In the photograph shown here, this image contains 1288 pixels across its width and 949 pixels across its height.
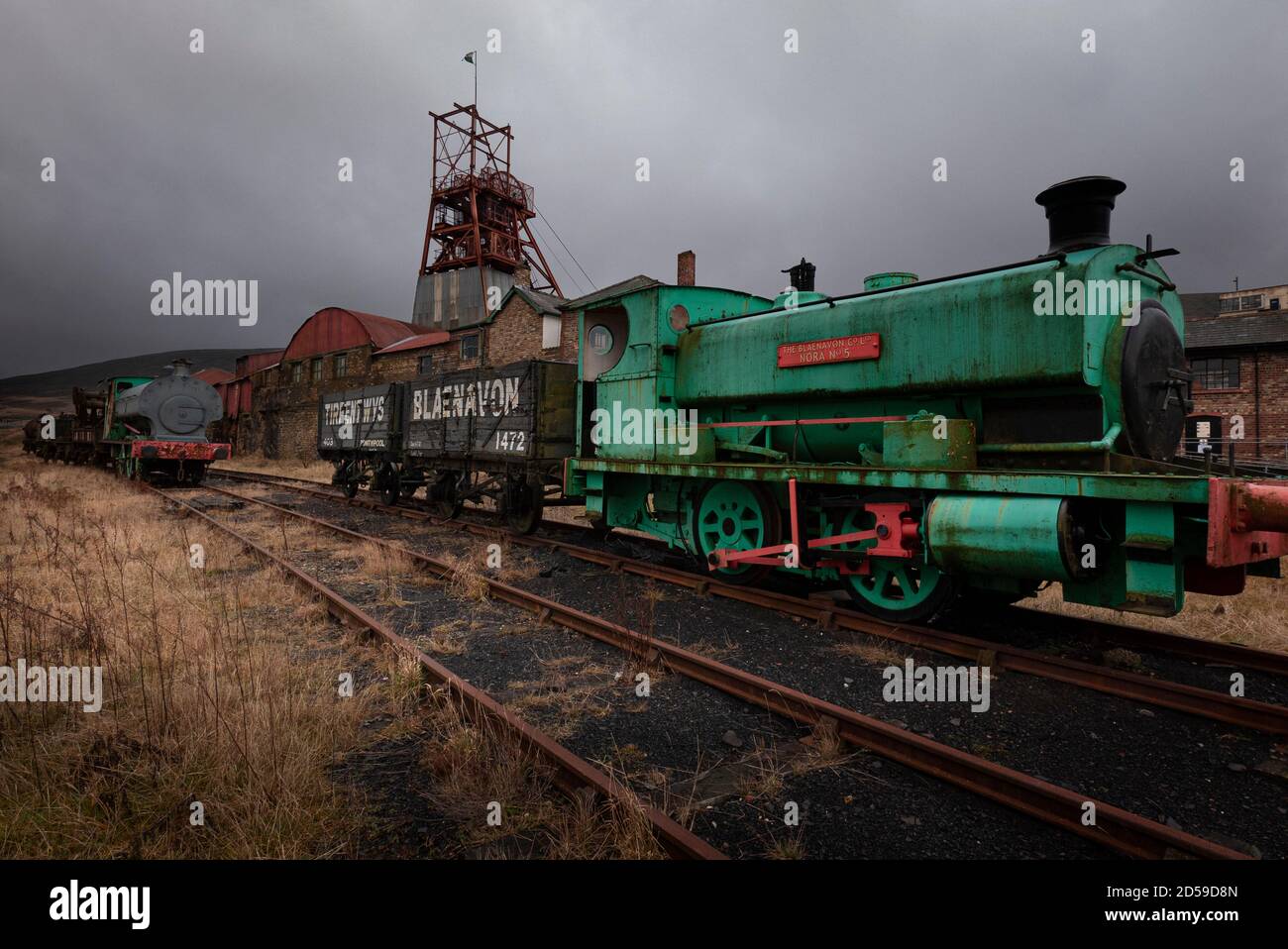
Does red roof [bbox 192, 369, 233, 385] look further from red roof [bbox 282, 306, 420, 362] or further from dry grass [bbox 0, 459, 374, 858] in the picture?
dry grass [bbox 0, 459, 374, 858]

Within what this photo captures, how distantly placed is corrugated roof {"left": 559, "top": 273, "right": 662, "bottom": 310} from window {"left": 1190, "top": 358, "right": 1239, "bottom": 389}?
25.1 m

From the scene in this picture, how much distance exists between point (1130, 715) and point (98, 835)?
18.1 feet

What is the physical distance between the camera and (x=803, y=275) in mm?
8414

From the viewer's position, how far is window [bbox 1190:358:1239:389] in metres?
23.1

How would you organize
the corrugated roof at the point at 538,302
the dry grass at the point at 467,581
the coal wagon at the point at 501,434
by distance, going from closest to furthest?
the dry grass at the point at 467,581 → the coal wagon at the point at 501,434 → the corrugated roof at the point at 538,302

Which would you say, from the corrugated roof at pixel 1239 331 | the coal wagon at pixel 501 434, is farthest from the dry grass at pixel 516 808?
the corrugated roof at pixel 1239 331

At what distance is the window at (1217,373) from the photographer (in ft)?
75.9

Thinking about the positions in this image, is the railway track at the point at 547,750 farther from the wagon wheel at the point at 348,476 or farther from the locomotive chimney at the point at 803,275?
the wagon wheel at the point at 348,476

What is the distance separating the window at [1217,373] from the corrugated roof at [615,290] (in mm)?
25089

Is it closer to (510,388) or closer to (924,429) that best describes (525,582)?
(510,388)

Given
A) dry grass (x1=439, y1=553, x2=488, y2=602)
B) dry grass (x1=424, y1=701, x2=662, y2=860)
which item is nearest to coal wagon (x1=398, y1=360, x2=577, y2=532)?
dry grass (x1=439, y1=553, x2=488, y2=602)

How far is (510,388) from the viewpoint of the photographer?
10516 millimetres

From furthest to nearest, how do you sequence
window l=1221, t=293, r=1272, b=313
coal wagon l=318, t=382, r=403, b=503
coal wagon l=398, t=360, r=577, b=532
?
1. window l=1221, t=293, r=1272, b=313
2. coal wagon l=318, t=382, r=403, b=503
3. coal wagon l=398, t=360, r=577, b=532

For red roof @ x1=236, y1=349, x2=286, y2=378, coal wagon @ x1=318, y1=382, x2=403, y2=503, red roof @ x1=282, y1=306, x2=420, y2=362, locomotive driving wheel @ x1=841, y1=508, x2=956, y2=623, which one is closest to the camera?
locomotive driving wheel @ x1=841, y1=508, x2=956, y2=623
